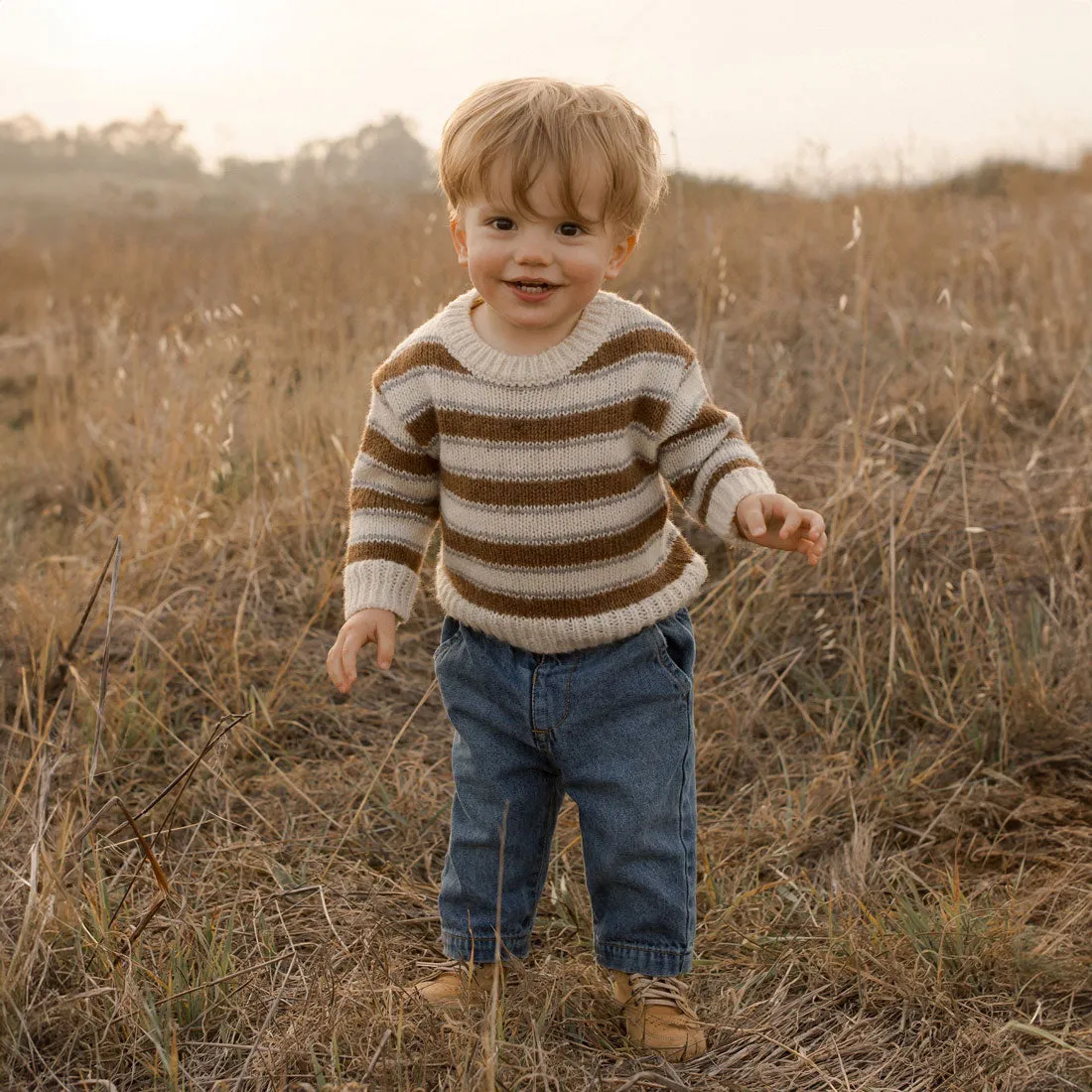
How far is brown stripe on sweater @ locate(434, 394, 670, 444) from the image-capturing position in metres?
1.70

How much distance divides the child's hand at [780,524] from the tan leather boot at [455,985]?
81 centimetres

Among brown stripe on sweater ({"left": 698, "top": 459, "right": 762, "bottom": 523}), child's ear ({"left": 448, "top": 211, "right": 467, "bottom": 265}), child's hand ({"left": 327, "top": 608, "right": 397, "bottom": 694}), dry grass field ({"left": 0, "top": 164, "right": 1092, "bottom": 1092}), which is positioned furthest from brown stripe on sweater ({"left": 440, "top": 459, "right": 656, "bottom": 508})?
dry grass field ({"left": 0, "top": 164, "right": 1092, "bottom": 1092})

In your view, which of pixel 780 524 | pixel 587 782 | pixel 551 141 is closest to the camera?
pixel 551 141

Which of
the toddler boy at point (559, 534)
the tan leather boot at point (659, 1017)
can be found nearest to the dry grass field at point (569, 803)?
the tan leather boot at point (659, 1017)

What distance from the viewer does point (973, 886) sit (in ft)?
7.25

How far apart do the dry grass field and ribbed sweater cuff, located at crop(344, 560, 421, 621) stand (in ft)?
1.00

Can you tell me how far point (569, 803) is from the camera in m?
2.48

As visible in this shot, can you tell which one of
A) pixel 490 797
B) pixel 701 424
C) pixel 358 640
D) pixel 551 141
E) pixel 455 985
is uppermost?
pixel 551 141

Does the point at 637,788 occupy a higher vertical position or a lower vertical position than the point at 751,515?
lower

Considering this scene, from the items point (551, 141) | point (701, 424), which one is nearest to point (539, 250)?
point (551, 141)

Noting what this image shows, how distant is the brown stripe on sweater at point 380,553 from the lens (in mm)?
1818

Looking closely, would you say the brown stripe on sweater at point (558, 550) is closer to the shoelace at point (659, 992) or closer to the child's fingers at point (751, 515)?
the child's fingers at point (751, 515)

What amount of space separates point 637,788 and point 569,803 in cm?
74

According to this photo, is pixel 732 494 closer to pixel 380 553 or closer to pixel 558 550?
pixel 558 550
